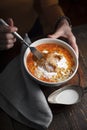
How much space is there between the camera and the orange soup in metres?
0.80

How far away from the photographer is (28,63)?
2.72 ft

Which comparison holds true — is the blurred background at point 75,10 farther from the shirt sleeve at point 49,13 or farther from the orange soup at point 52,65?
the orange soup at point 52,65

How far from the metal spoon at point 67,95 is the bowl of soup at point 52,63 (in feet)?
0.13

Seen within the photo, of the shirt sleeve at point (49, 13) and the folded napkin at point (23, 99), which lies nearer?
the folded napkin at point (23, 99)

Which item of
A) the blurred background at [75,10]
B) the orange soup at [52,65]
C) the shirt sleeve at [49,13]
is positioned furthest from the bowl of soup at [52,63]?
the blurred background at [75,10]

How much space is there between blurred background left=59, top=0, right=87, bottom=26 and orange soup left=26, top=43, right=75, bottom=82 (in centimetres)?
107

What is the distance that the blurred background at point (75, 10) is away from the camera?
1908 mm

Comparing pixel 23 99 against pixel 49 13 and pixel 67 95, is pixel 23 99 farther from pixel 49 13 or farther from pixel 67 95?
pixel 49 13

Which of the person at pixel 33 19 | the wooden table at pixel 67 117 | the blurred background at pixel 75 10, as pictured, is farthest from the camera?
the blurred background at pixel 75 10

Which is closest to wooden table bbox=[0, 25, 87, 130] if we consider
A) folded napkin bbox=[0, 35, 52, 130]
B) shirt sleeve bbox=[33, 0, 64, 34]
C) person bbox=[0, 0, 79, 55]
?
folded napkin bbox=[0, 35, 52, 130]

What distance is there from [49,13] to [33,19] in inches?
6.3

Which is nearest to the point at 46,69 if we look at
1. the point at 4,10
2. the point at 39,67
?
the point at 39,67

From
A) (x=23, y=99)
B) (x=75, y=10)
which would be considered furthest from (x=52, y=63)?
(x=75, y=10)

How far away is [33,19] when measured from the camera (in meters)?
1.22
